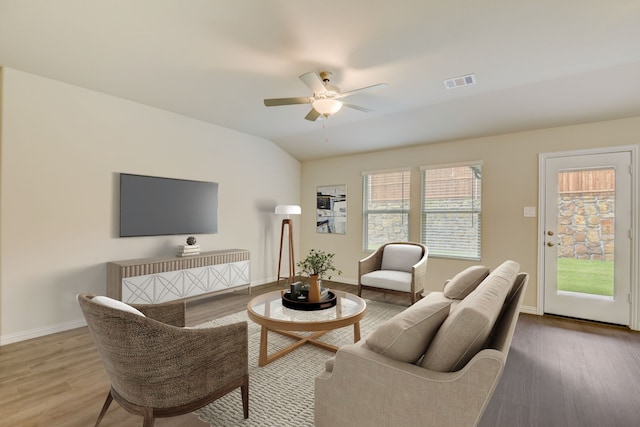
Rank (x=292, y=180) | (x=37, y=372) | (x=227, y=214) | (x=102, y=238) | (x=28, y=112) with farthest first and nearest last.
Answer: (x=292, y=180)
(x=227, y=214)
(x=102, y=238)
(x=28, y=112)
(x=37, y=372)

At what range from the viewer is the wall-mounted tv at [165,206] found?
3.80 metres

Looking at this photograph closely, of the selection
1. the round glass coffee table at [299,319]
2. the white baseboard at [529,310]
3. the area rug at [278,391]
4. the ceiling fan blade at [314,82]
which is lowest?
the area rug at [278,391]

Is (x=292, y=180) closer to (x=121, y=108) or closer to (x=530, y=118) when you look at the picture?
(x=121, y=108)

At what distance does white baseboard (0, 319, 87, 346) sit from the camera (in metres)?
2.98

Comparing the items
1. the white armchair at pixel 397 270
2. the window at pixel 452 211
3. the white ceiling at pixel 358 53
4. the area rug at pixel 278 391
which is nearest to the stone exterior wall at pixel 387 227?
the window at pixel 452 211

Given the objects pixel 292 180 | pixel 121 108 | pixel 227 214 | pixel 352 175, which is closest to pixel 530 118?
pixel 352 175

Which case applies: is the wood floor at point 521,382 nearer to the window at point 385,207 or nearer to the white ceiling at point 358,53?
the window at point 385,207

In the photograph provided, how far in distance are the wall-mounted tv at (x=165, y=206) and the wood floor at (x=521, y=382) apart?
4.36ft

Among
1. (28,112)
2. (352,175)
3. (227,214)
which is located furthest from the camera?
(352,175)

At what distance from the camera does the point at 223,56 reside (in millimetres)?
2719

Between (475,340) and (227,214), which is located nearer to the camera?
(475,340)

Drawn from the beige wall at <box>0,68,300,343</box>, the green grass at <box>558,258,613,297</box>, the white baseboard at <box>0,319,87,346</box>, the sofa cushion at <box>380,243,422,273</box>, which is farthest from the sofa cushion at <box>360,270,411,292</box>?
the white baseboard at <box>0,319,87,346</box>

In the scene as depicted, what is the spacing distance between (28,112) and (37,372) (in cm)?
247

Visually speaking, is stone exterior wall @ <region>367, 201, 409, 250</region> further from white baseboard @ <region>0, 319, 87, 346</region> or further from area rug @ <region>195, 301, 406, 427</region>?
white baseboard @ <region>0, 319, 87, 346</region>
